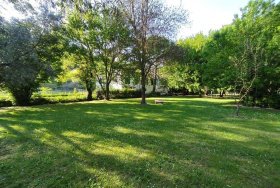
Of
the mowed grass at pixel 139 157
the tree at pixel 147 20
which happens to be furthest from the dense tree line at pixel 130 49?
the mowed grass at pixel 139 157

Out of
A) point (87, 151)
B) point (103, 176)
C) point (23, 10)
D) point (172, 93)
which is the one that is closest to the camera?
point (103, 176)

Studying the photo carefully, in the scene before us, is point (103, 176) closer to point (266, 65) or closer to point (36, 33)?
point (36, 33)

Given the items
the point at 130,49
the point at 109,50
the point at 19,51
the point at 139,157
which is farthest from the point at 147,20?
the point at 139,157

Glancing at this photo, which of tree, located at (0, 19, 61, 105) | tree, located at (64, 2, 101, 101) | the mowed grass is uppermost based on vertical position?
tree, located at (64, 2, 101, 101)

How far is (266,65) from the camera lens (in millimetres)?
18328

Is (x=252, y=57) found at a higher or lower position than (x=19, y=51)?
higher

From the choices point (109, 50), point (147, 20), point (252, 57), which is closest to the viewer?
point (252, 57)

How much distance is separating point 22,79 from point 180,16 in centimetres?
1415

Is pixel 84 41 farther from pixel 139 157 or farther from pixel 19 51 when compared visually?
pixel 139 157

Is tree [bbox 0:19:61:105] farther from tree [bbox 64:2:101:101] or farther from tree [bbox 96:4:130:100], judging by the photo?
tree [bbox 64:2:101:101]

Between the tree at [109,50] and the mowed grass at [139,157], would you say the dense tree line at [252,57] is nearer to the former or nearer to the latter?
the tree at [109,50]

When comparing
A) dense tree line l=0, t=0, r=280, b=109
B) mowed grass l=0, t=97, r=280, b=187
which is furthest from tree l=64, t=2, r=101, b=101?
mowed grass l=0, t=97, r=280, b=187

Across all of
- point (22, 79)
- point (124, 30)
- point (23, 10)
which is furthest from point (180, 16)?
point (23, 10)

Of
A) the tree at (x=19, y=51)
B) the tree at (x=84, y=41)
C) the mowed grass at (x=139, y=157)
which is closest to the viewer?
the mowed grass at (x=139, y=157)
